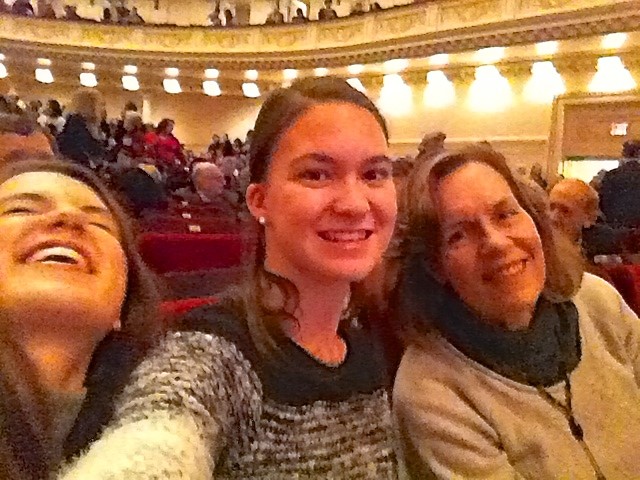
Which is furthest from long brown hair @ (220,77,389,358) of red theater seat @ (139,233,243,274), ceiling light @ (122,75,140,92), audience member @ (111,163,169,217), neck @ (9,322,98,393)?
ceiling light @ (122,75,140,92)

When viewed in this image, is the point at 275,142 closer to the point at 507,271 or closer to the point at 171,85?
the point at 507,271

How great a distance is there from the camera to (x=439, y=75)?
1172 cm

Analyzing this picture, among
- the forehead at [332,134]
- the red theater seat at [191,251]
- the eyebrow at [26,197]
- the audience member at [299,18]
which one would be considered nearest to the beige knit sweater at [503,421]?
the forehead at [332,134]

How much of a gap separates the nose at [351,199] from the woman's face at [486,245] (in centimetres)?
44

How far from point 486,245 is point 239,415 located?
2.30ft

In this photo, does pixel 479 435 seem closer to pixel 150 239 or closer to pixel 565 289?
pixel 565 289

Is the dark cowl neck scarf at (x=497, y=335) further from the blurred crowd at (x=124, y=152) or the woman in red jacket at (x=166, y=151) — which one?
the woman in red jacket at (x=166, y=151)

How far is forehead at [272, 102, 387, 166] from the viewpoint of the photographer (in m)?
1.14

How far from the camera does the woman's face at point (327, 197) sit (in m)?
1.13

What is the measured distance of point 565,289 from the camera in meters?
1.67

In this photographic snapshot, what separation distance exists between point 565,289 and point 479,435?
0.44 m

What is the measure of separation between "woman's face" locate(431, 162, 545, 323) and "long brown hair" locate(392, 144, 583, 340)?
0.7 inches

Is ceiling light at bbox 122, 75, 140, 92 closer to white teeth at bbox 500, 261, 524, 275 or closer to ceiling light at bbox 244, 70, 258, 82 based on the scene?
ceiling light at bbox 244, 70, 258, 82

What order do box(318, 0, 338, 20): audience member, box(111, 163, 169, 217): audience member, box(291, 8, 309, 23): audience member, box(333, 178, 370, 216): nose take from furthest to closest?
box(291, 8, 309, 23): audience member → box(318, 0, 338, 20): audience member → box(111, 163, 169, 217): audience member → box(333, 178, 370, 216): nose
